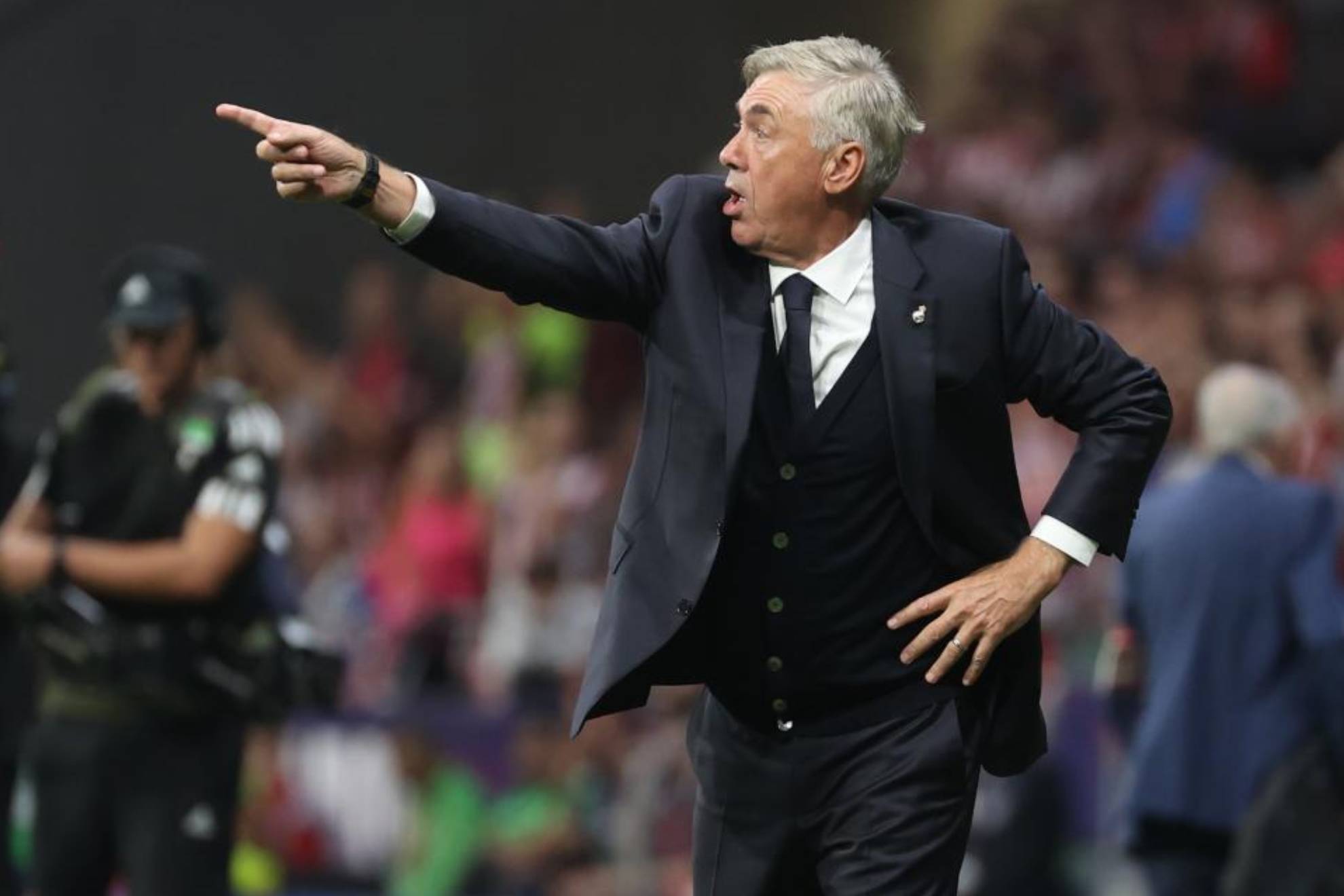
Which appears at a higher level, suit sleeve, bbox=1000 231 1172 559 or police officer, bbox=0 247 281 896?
suit sleeve, bbox=1000 231 1172 559

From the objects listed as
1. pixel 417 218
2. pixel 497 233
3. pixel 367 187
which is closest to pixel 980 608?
pixel 497 233

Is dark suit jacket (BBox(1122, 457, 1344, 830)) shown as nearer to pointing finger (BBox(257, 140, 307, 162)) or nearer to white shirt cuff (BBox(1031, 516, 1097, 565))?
white shirt cuff (BBox(1031, 516, 1097, 565))

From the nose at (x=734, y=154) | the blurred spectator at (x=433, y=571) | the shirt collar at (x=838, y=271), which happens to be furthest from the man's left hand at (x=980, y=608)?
the blurred spectator at (x=433, y=571)

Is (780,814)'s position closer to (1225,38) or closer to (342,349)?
(1225,38)

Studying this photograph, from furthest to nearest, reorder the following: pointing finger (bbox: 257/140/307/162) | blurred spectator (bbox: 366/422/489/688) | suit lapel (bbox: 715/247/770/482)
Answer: blurred spectator (bbox: 366/422/489/688), suit lapel (bbox: 715/247/770/482), pointing finger (bbox: 257/140/307/162)

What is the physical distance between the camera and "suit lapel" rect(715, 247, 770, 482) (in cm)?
447

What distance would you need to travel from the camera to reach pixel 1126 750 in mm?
8961

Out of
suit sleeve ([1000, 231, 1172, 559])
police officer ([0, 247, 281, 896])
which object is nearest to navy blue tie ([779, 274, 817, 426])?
suit sleeve ([1000, 231, 1172, 559])

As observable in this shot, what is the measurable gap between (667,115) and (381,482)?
2560 millimetres

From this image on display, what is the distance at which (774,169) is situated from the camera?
14.9ft

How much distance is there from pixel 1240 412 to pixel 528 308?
6.59 m

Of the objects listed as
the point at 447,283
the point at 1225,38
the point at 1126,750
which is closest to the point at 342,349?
the point at 447,283

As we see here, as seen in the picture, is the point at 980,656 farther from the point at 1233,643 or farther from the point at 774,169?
the point at 1233,643

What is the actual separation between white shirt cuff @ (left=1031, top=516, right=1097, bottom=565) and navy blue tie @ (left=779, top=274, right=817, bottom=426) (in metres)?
0.49
